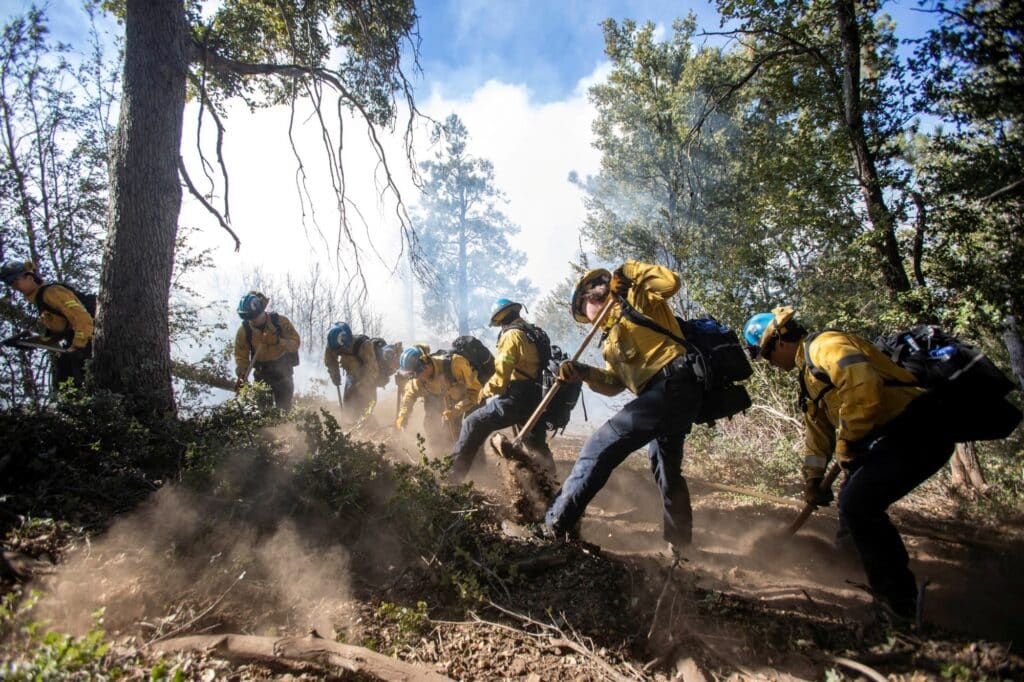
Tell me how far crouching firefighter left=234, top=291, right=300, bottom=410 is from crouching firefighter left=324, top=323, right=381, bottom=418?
108 centimetres

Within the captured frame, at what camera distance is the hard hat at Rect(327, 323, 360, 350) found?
787 cm

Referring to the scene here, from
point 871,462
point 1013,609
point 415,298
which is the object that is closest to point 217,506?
point 871,462

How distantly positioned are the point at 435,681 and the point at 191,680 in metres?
0.92

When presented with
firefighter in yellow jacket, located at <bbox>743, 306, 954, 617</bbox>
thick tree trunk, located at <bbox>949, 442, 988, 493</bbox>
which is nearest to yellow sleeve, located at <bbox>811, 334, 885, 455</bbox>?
firefighter in yellow jacket, located at <bbox>743, 306, 954, 617</bbox>

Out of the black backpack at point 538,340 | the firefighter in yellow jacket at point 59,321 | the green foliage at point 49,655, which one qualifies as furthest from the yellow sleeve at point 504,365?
the firefighter in yellow jacket at point 59,321

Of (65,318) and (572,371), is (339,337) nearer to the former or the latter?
(65,318)

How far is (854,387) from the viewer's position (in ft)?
8.80

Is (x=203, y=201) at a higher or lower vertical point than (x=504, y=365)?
higher

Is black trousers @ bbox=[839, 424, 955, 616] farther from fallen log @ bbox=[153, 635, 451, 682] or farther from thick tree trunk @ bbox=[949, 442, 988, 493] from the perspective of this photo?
thick tree trunk @ bbox=[949, 442, 988, 493]

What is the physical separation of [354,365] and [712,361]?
20.7ft

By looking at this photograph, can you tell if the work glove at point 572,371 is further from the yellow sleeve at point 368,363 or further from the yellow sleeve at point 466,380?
the yellow sleeve at point 368,363

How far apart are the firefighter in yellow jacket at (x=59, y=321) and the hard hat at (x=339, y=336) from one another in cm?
331

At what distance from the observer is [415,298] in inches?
1630

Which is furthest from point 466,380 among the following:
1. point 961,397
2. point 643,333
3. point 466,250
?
point 466,250
